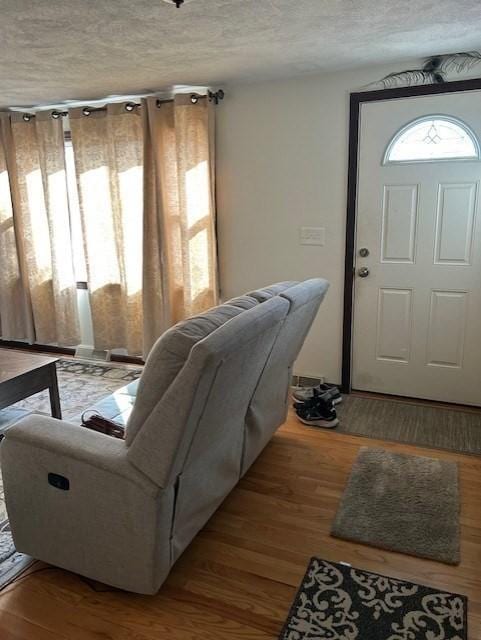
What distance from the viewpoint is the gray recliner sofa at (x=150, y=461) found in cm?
149

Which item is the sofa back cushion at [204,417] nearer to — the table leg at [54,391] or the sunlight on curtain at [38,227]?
the table leg at [54,391]

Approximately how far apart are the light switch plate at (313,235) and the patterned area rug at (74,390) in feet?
5.87

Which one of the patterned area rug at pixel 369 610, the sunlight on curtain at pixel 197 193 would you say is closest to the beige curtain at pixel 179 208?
the sunlight on curtain at pixel 197 193

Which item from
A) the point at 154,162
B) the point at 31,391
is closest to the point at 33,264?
the point at 154,162

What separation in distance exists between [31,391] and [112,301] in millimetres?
1576

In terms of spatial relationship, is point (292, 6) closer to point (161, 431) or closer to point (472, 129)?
point (472, 129)

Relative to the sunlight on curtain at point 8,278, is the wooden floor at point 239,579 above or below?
below

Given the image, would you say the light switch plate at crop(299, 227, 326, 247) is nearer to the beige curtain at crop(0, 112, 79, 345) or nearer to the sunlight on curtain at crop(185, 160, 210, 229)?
the sunlight on curtain at crop(185, 160, 210, 229)

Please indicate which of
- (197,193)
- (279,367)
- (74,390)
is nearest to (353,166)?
(197,193)

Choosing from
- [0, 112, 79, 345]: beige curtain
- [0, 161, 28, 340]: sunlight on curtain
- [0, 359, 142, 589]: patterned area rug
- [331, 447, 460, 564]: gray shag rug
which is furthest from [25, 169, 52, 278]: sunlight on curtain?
[331, 447, 460, 564]: gray shag rug

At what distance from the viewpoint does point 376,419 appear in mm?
3203

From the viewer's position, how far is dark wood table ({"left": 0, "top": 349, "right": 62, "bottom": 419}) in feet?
8.95

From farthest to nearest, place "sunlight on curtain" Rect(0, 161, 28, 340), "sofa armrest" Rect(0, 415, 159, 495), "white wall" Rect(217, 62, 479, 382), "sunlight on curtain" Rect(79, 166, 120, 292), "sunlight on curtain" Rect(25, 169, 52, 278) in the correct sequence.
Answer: "sunlight on curtain" Rect(0, 161, 28, 340) < "sunlight on curtain" Rect(25, 169, 52, 278) < "sunlight on curtain" Rect(79, 166, 120, 292) < "white wall" Rect(217, 62, 479, 382) < "sofa armrest" Rect(0, 415, 159, 495)

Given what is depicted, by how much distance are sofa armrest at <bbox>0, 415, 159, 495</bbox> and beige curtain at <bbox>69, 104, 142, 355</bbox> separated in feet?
7.98
